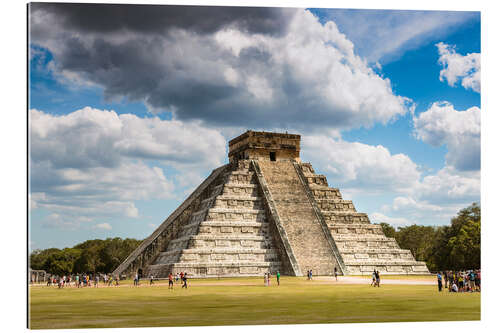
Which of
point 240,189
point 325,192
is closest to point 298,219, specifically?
point 240,189

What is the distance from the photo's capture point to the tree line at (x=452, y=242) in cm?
3966

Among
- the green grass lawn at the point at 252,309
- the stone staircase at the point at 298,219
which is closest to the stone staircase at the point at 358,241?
the stone staircase at the point at 298,219

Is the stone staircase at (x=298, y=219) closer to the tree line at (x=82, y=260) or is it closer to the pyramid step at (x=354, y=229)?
the pyramid step at (x=354, y=229)

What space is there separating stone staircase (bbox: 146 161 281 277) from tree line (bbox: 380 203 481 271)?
14.6 metres

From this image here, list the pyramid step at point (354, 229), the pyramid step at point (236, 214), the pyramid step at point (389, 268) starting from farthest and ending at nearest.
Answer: the pyramid step at point (354, 229), the pyramid step at point (236, 214), the pyramid step at point (389, 268)

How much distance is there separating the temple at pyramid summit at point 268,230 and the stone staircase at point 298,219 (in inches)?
2.3

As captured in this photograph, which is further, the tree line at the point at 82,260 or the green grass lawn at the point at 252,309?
the tree line at the point at 82,260

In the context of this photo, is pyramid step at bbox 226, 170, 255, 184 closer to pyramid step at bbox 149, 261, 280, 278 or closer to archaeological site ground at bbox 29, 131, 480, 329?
archaeological site ground at bbox 29, 131, 480, 329

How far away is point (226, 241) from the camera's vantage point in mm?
32781

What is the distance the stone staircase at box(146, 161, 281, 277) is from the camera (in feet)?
102

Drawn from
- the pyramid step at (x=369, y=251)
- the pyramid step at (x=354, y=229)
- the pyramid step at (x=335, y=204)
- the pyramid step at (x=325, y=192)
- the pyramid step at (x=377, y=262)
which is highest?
the pyramid step at (x=325, y=192)

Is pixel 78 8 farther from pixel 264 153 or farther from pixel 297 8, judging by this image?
pixel 264 153

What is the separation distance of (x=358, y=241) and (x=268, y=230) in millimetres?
5730

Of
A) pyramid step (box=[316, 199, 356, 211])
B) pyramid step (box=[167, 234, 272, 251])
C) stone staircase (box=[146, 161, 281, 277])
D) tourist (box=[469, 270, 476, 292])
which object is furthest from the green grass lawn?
pyramid step (box=[316, 199, 356, 211])
